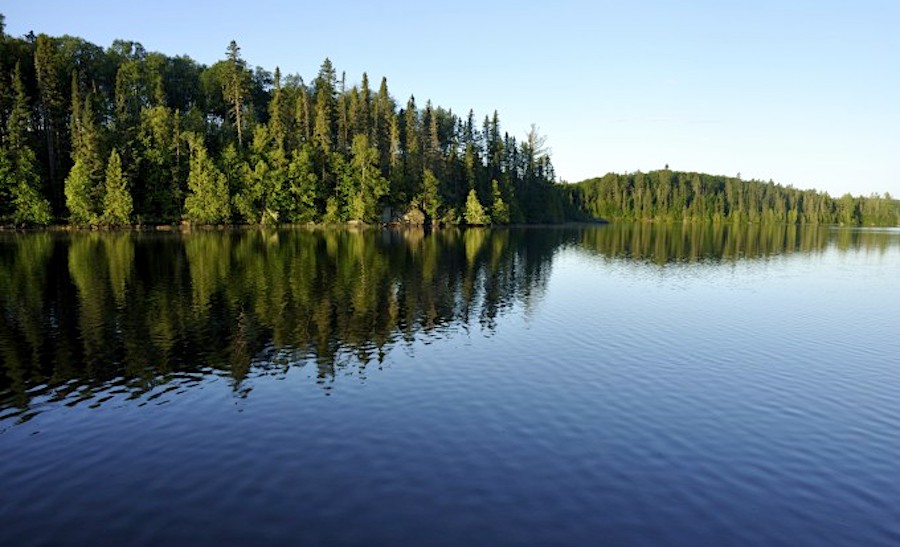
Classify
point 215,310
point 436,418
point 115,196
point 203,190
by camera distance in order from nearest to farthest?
1. point 436,418
2. point 215,310
3. point 115,196
4. point 203,190

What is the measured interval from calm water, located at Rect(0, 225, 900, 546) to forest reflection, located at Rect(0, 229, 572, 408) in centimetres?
25

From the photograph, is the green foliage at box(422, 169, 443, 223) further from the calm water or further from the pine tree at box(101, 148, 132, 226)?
the calm water

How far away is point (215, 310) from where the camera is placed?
37.3m

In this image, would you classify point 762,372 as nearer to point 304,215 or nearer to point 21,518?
point 21,518

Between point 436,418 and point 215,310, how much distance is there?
2295 centimetres

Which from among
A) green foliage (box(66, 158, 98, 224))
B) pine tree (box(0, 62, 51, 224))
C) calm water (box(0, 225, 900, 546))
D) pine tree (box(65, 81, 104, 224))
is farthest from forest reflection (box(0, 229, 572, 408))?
pine tree (box(65, 81, 104, 224))

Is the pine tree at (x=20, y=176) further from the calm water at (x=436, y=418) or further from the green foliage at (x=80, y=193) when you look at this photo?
the calm water at (x=436, y=418)

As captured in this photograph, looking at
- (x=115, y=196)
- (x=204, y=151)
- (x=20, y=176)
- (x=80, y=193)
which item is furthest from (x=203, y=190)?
(x=20, y=176)

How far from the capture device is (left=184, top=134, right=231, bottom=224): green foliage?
115 m

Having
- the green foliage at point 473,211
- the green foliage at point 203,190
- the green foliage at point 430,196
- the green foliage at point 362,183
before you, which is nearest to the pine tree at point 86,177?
the green foliage at point 203,190

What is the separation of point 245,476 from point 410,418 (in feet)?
20.4

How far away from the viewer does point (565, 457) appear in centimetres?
1697

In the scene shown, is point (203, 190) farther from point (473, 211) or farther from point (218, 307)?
point (218, 307)

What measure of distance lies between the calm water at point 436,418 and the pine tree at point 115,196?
6851cm
